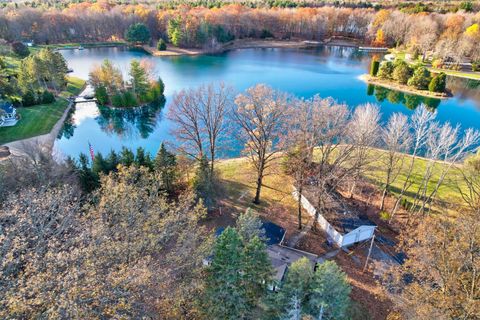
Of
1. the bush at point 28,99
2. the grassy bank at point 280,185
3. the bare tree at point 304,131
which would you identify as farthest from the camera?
the bush at point 28,99

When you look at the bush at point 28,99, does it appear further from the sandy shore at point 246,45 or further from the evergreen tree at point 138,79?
the sandy shore at point 246,45

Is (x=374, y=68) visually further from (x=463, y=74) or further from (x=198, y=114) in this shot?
(x=198, y=114)

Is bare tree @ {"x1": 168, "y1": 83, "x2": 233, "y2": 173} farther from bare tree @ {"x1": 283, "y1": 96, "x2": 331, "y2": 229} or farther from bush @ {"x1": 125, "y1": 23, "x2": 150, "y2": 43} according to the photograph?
bush @ {"x1": 125, "y1": 23, "x2": 150, "y2": 43}

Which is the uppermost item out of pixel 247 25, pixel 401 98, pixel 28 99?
pixel 247 25

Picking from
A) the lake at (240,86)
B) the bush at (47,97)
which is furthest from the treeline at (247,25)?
the bush at (47,97)

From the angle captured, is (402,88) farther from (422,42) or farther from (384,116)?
(422,42)

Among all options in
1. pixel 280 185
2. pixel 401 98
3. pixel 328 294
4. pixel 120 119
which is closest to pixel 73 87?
pixel 120 119

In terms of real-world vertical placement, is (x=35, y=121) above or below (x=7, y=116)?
below

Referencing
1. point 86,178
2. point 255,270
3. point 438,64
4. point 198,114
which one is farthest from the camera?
point 438,64
